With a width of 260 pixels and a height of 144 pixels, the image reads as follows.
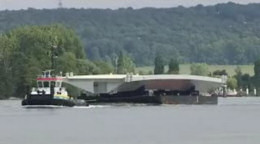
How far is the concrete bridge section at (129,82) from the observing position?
566 feet

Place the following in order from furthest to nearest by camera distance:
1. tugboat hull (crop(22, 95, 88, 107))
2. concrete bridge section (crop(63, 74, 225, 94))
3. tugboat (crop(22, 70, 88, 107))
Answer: concrete bridge section (crop(63, 74, 225, 94)) → tugboat (crop(22, 70, 88, 107)) → tugboat hull (crop(22, 95, 88, 107))

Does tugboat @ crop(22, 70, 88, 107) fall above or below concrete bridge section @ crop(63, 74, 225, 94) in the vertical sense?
below

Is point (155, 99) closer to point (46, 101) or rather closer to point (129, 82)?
point (129, 82)

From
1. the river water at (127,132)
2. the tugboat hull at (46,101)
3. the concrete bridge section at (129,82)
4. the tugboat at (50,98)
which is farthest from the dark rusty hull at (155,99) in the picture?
the river water at (127,132)

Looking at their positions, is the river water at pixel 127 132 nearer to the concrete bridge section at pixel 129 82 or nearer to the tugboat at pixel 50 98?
the tugboat at pixel 50 98

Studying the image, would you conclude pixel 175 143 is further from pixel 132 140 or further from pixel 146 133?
pixel 146 133

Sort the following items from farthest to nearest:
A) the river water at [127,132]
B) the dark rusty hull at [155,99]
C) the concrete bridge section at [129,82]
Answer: the concrete bridge section at [129,82]
the dark rusty hull at [155,99]
the river water at [127,132]

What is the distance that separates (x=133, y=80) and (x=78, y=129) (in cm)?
9334

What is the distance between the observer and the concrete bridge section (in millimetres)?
172500

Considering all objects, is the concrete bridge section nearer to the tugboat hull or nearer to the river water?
the tugboat hull

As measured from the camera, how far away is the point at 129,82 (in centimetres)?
17162

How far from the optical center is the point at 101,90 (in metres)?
176

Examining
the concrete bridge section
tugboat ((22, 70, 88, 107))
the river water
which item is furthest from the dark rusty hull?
the river water

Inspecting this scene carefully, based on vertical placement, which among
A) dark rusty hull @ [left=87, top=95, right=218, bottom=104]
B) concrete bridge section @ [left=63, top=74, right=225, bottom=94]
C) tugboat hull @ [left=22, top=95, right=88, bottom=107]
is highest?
concrete bridge section @ [left=63, top=74, right=225, bottom=94]
